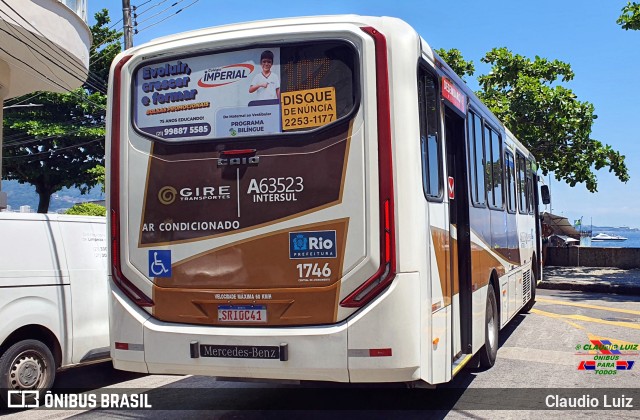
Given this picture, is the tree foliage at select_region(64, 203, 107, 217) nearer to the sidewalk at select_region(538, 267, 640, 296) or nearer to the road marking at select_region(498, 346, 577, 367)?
the road marking at select_region(498, 346, 577, 367)

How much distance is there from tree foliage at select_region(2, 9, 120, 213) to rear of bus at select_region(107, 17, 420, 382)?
81.5 ft

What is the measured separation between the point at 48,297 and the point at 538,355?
6361mm

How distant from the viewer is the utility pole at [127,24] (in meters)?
17.9

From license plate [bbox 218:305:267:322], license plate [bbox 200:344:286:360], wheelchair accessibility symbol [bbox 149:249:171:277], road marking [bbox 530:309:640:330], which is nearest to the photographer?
license plate [bbox 200:344:286:360]

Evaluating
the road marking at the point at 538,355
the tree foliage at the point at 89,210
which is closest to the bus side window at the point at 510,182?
the road marking at the point at 538,355

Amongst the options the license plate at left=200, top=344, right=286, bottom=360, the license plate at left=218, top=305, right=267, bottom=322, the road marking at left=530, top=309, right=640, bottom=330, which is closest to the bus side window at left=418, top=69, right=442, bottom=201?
the license plate at left=218, top=305, right=267, bottom=322

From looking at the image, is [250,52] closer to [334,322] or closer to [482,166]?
[334,322]

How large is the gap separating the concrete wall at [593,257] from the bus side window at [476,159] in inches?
683

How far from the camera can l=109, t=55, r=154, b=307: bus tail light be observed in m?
5.86

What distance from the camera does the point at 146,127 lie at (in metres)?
5.91

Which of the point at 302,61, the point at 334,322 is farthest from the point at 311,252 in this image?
the point at 302,61

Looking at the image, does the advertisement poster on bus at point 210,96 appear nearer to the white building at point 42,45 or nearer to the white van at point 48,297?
the white van at point 48,297

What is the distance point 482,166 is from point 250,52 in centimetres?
377

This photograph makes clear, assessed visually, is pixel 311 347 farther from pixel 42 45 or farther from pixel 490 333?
pixel 42 45
